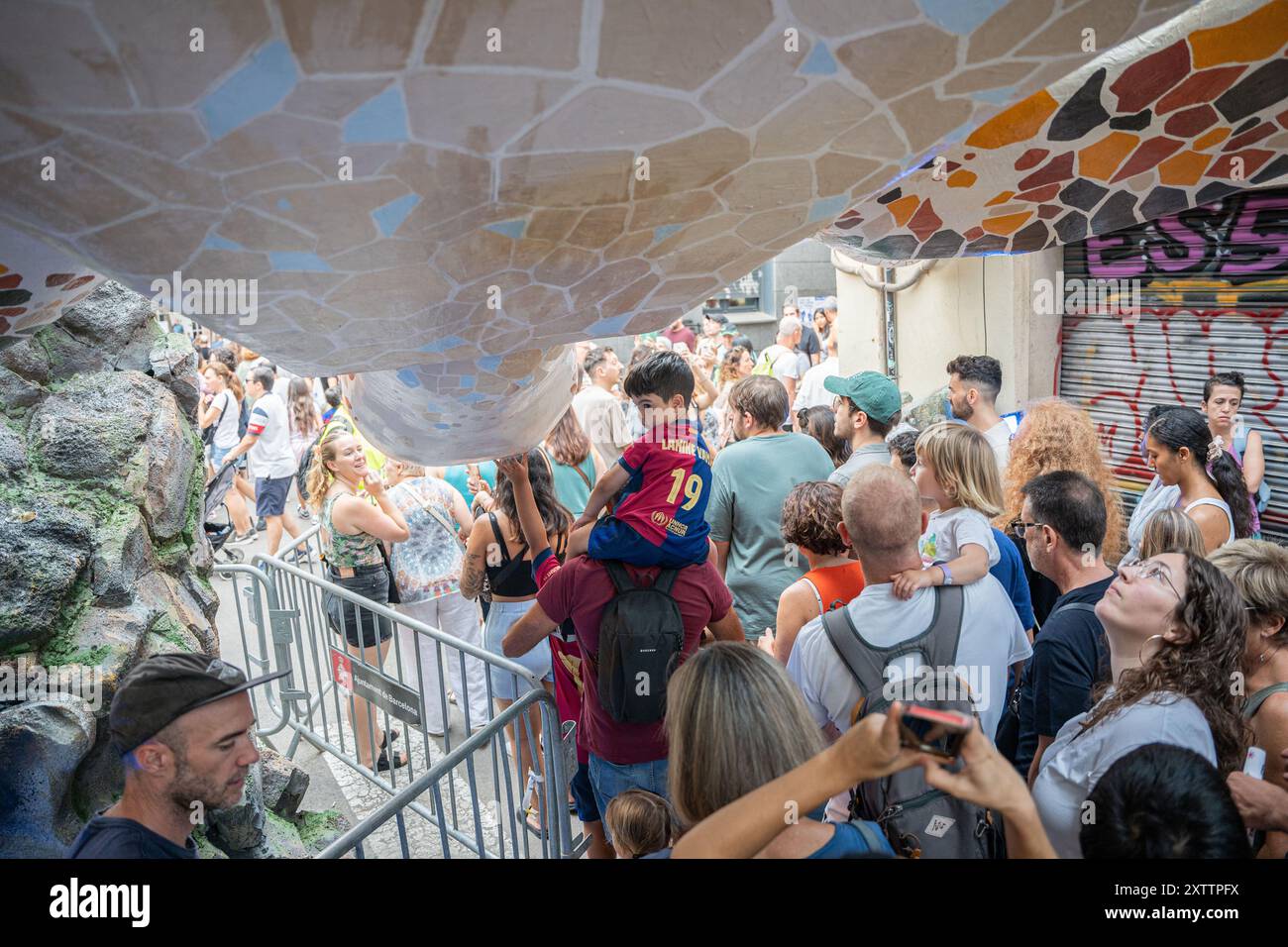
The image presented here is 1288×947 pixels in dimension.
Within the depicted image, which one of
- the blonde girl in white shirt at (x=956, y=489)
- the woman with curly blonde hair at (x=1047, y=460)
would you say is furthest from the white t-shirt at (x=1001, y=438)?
the blonde girl in white shirt at (x=956, y=489)

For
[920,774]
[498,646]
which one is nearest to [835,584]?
[920,774]

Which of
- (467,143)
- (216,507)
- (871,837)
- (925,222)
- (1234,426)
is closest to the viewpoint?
(871,837)

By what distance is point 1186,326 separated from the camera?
5.54 meters

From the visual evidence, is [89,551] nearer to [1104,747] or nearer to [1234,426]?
[1104,747]

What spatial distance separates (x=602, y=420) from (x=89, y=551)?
3.42m

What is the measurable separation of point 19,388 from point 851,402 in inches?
123

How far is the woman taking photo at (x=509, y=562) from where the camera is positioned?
390 cm

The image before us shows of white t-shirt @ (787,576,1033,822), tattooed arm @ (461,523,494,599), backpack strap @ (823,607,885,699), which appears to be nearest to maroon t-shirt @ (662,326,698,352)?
tattooed arm @ (461,523,494,599)

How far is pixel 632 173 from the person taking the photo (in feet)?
6.91

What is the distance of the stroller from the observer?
7848 mm

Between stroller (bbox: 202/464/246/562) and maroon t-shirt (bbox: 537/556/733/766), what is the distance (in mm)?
5728

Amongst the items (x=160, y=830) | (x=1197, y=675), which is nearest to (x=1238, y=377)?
(x=1197, y=675)
